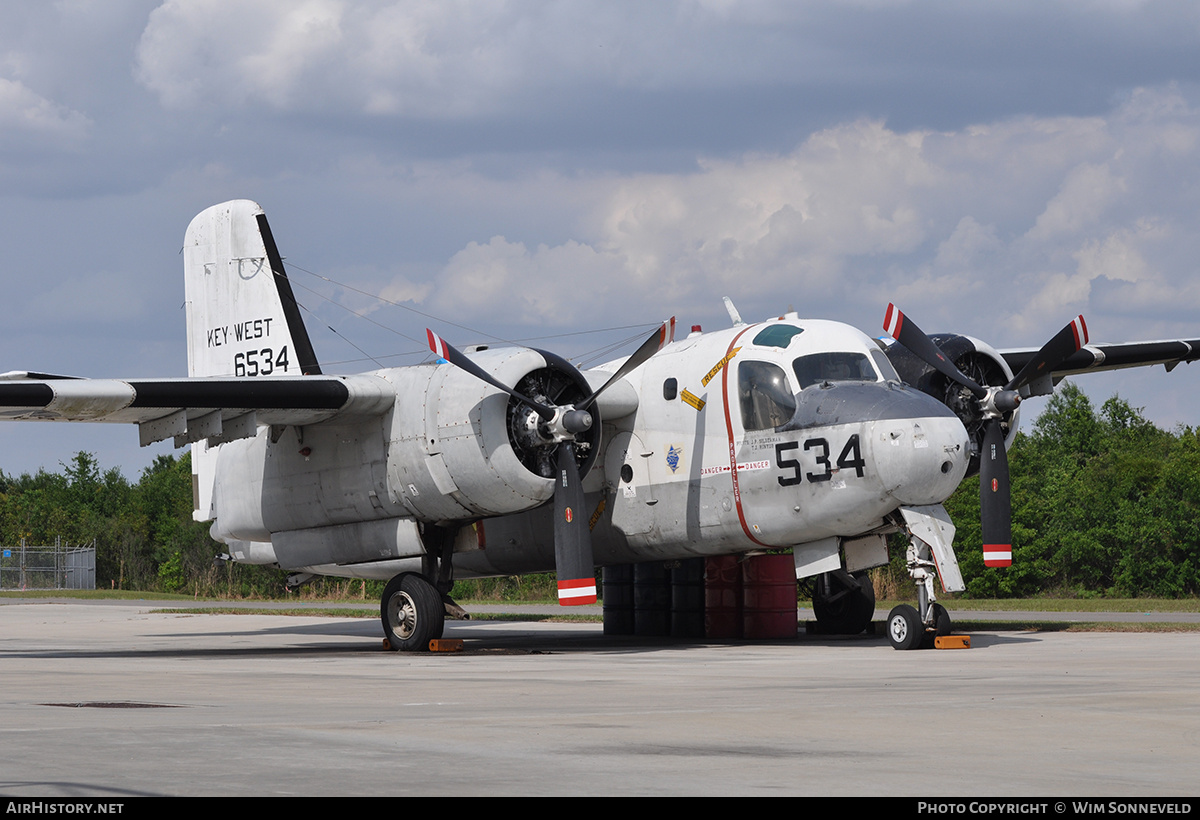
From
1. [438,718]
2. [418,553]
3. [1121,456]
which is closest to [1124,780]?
[438,718]

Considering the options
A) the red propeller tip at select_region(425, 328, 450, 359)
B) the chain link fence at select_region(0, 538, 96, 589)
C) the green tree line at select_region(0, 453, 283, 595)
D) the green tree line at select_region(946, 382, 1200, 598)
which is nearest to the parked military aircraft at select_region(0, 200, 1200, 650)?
the red propeller tip at select_region(425, 328, 450, 359)

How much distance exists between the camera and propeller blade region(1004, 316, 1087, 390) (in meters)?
22.1

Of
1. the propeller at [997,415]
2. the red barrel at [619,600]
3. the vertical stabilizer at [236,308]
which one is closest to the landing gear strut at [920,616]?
the propeller at [997,415]

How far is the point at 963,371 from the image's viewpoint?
2311cm

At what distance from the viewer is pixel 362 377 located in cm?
2178

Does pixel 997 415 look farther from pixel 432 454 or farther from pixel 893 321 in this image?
pixel 432 454

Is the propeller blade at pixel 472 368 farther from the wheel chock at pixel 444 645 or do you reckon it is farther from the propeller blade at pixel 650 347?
the wheel chock at pixel 444 645

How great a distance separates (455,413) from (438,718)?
10287 millimetres

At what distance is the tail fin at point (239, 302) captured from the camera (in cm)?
2652

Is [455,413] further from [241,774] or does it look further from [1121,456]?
[1121,456]

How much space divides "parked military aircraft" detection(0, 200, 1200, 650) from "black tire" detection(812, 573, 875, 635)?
0.06 m

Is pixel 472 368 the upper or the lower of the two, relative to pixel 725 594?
upper

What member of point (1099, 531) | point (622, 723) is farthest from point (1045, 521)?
point (622, 723)

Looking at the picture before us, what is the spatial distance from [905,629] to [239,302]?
47.9ft
